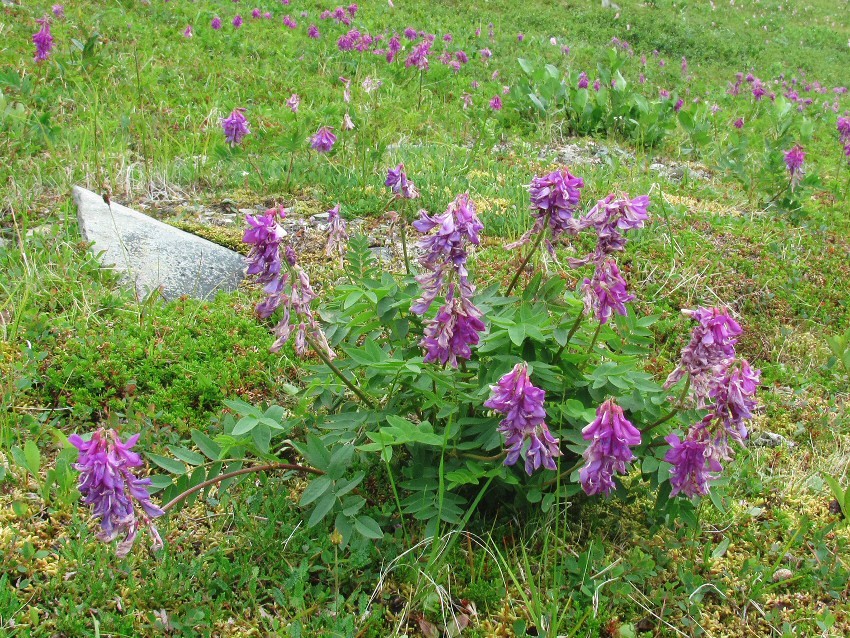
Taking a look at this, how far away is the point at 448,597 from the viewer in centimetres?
279

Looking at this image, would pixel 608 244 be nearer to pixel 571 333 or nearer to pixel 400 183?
pixel 571 333

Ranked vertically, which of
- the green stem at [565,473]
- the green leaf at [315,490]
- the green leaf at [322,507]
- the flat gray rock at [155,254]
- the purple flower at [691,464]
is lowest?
the flat gray rock at [155,254]

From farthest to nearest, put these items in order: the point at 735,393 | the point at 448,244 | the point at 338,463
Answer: the point at 338,463 < the point at 448,244 < the point at 735,393

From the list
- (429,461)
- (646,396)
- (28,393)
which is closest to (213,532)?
(429,461)

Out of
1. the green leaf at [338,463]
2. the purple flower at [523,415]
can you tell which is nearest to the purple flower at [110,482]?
→ the green leaf at [338,463]

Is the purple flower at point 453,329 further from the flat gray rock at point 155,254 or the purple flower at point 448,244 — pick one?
the flat gray rock at point 155,254

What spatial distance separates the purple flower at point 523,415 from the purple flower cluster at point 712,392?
1.55 ft

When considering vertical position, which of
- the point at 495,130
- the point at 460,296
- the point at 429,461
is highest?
the point at 460,296

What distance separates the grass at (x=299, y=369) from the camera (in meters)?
2.78

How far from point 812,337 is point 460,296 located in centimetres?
366

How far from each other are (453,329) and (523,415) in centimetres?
41

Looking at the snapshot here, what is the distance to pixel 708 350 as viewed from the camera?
240cm

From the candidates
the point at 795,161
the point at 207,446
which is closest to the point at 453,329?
the point at 207,446

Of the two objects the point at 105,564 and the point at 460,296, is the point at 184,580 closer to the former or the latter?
the point at 105,564
